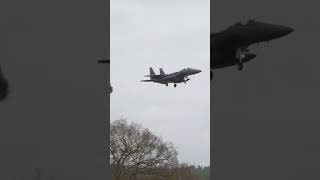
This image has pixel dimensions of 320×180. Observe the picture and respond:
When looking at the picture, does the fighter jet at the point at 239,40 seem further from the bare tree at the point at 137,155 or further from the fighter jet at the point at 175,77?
the bare tree at the point at 137,155

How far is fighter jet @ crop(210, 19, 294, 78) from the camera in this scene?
12.3 meters

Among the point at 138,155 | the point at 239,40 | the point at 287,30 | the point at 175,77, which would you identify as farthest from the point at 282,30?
the point at 138,155

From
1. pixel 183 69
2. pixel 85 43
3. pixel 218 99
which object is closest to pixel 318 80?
pixel 218 99

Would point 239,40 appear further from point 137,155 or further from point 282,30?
point 137,155

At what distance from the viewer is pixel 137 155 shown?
2659cm

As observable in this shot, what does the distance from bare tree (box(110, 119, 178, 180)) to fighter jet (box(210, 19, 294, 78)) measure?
14.2 meters

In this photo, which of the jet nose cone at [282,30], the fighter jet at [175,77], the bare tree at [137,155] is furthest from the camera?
the bare tree at [137,155]

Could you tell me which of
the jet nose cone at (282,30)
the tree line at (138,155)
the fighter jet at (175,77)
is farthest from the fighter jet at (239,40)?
the tree line at (138,155)

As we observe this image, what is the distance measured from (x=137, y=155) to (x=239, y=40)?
14.8 meters

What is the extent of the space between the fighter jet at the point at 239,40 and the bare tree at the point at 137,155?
14.2 m

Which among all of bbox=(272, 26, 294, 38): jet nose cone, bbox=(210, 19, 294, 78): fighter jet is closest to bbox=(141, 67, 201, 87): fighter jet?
bbox=(210, 19, 294, 78): fighter jet

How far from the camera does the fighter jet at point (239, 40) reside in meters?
12.3

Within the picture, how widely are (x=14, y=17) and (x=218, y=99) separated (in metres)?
4.57

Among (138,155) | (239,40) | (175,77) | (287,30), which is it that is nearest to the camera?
(287,30)
